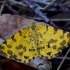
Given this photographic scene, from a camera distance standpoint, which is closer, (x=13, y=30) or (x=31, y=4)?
(x=13, y=30)

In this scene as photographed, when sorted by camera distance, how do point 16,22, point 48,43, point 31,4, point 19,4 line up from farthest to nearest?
point 19,4 → point 31,4 → point 16,22 → point 48,43

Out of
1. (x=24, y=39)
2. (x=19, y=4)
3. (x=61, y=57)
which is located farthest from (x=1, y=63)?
(x=19, y=4)

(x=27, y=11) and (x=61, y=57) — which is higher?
(x=27, y=11)

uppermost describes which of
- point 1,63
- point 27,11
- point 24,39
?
point 27,11

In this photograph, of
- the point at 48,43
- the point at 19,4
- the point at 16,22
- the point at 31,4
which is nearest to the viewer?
the point at 48,43

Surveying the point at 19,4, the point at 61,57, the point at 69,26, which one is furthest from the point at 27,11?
the point at 61,57

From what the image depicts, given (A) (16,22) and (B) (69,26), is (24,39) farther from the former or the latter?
(B) (69,26)
